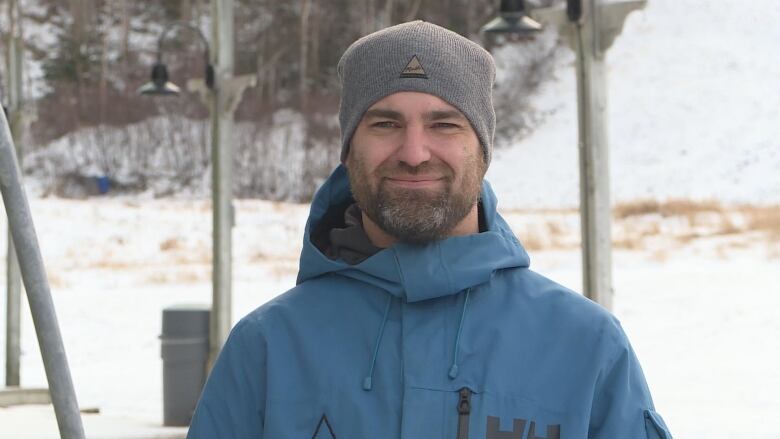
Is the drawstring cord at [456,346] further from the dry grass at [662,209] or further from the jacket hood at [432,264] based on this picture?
the dry grass at [662,209]

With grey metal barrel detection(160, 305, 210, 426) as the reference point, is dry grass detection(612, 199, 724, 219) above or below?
above

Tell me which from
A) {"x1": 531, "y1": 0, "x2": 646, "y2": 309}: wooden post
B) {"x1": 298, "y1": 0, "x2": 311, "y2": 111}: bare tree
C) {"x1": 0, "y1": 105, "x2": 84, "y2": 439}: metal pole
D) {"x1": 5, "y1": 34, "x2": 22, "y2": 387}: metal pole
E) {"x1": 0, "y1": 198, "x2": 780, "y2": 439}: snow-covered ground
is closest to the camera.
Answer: {"x1": 0, "y1": 105, "x2": 84, "y2": 439}: metal pole

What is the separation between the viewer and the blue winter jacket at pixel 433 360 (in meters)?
1.93

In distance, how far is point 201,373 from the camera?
342 inches

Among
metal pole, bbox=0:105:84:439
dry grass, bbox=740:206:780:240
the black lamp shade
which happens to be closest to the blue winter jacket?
metal pole, bbox=0:105:84:439

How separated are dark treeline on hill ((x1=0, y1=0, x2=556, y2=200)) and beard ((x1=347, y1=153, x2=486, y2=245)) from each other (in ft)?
125

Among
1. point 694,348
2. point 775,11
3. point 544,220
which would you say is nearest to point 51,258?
point 544,220

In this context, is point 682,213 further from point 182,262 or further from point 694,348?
point 694,348

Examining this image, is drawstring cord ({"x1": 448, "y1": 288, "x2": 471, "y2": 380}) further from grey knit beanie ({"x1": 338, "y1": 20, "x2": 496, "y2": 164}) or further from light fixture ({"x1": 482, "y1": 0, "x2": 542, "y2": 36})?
light fixture ({"x1": 482, "y1": 0, "x2": 542, "y2": 36})

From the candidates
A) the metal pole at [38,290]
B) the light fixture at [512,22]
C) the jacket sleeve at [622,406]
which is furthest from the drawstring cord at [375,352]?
the light fixture at [512,22]

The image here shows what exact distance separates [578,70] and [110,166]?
36013 mm

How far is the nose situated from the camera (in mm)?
2018

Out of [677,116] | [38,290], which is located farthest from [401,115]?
[677,116]

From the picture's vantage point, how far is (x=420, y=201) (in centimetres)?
205
